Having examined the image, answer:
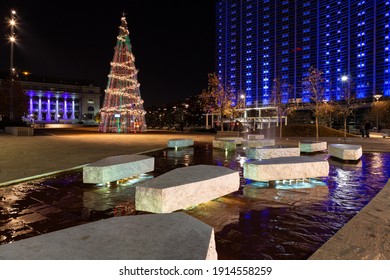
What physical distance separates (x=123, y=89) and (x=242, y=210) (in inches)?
1196

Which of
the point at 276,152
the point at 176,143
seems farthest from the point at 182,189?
the point at 176,143

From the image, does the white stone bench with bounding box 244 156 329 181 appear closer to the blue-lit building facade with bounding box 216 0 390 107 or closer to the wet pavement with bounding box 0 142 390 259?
the wet pavement with bounding box 0 142 390 259

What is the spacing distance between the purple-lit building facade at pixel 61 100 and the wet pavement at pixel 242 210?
11735 centimetres

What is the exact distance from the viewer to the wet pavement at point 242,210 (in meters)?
3.85

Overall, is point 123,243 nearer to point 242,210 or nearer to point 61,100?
point 242,210

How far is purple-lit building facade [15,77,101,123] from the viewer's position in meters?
112

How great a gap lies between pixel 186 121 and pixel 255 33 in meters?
103

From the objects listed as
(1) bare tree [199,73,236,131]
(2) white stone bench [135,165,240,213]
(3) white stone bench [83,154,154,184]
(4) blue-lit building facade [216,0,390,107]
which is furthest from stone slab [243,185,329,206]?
(4) blue-lit building facade [216,0,390,107]

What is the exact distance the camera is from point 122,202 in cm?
569

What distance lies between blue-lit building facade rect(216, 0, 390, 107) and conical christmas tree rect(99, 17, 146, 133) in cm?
5396

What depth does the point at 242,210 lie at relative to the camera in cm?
→ 523

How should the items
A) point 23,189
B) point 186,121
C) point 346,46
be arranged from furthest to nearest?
point 346,46
point 186,121
point 23,189

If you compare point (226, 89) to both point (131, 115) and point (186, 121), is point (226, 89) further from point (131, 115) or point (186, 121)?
point (186, 121)
